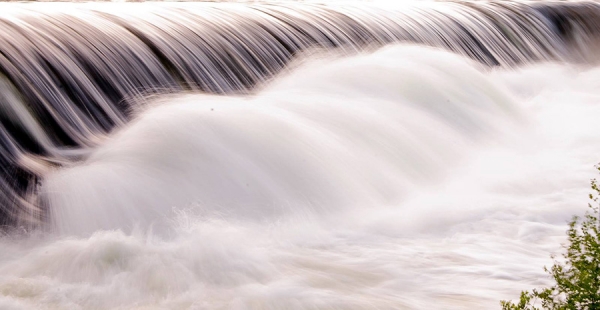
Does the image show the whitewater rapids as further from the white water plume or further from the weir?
the weir

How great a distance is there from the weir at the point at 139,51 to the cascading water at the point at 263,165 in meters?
0.02

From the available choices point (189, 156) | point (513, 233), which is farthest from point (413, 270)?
point (189, 156)

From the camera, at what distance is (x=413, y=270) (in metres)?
5.04

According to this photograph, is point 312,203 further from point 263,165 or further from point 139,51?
point 139,51

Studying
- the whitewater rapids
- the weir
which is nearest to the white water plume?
the whitewater rapids

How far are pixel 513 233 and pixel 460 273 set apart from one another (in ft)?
3.14

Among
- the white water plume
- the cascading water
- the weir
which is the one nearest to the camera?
the cascading water

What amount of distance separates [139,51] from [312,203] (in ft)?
8.27

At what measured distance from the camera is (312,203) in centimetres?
588

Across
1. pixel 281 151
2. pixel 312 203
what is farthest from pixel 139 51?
pixel 312 203

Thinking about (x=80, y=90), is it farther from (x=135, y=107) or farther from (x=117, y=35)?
(x=117, y=35)

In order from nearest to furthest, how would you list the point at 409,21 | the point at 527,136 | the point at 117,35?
the point at 117,35
the point at 527,136
the point at 409,21

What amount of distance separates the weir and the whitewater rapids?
8.8 inches

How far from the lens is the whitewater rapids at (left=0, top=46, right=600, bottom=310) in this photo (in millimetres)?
4520
